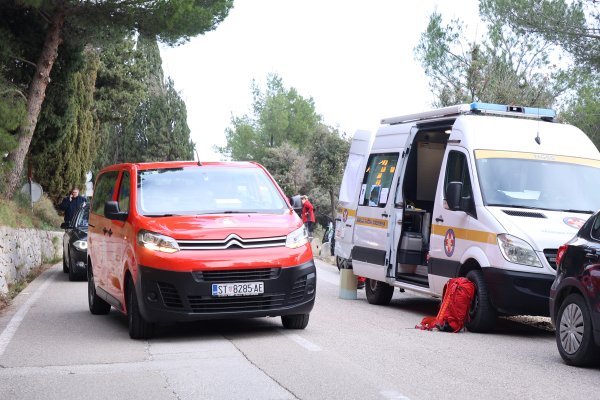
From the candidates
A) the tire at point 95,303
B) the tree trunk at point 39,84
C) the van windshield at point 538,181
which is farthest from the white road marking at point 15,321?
the tree trunk at point 39,84

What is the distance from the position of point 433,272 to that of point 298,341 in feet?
11.7

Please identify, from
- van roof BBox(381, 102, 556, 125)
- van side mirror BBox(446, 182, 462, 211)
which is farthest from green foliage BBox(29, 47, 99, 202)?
van side mirror BBox(446, 182, 462, 211)

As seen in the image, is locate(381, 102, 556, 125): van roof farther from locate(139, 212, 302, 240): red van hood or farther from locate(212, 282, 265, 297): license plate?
locate(212, 282, 265, 297): license plate

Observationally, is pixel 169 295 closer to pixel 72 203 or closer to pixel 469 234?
pixel 469 234

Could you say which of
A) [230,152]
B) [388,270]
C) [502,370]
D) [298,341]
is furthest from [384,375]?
[230,152]

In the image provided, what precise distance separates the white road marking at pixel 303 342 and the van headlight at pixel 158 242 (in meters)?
1.58

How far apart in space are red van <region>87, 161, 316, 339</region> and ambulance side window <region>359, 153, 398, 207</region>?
378cm

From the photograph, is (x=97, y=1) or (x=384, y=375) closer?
(x=384, y=375)

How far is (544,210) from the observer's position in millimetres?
12289

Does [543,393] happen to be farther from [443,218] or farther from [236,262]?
[443,218]

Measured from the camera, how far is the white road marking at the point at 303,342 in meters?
9.91

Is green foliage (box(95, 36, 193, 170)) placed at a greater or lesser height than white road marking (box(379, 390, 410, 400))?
greater

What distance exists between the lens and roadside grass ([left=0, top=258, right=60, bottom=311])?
16.1 m

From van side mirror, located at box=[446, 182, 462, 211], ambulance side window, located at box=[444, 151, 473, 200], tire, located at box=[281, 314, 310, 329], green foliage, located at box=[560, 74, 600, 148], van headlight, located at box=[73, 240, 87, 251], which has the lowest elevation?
tire, located at box=[281, 314, 310, 329]
